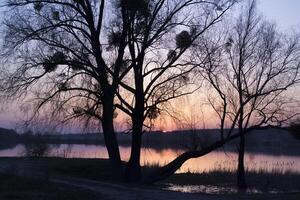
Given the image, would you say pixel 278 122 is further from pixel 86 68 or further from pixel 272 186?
pixel 86 68

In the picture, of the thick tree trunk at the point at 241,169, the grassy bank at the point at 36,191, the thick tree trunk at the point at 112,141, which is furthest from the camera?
the thick tree trunk at the point at 241,169

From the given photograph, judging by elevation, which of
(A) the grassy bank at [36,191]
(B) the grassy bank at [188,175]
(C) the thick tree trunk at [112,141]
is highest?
(C) the thick tree trunk at [112,141]

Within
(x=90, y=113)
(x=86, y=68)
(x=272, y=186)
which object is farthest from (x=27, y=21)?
(x=272, y=186)

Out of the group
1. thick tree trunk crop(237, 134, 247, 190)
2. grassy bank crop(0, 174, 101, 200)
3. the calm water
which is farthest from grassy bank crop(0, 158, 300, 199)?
grassy bank crop(0, 174, 101, 200)

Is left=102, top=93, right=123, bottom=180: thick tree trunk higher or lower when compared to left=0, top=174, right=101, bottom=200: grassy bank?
higher

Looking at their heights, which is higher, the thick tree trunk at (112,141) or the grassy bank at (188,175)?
the thick tree trunk at (112,141)

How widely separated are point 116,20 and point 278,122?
877 cm

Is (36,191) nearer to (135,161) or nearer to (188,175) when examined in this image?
(135,161)

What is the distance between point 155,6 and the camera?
971 inches

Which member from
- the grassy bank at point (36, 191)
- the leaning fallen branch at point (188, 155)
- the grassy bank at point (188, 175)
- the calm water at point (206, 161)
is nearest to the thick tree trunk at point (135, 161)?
the leaning fallen branch at point (188, 155)

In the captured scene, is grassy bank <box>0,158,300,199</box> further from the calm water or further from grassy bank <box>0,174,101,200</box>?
grassy bank <box>0,174,101,200</box>

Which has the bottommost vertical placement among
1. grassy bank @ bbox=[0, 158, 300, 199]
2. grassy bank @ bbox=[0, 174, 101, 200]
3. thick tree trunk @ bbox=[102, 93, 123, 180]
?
grassy bank @ bbox=[0, 174, 101, 200]

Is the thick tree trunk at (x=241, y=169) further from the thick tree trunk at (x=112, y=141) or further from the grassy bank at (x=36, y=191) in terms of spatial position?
the grassy bank at (x=36, y=191)

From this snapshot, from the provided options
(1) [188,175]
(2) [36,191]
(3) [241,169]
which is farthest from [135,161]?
(2) [36,191]
